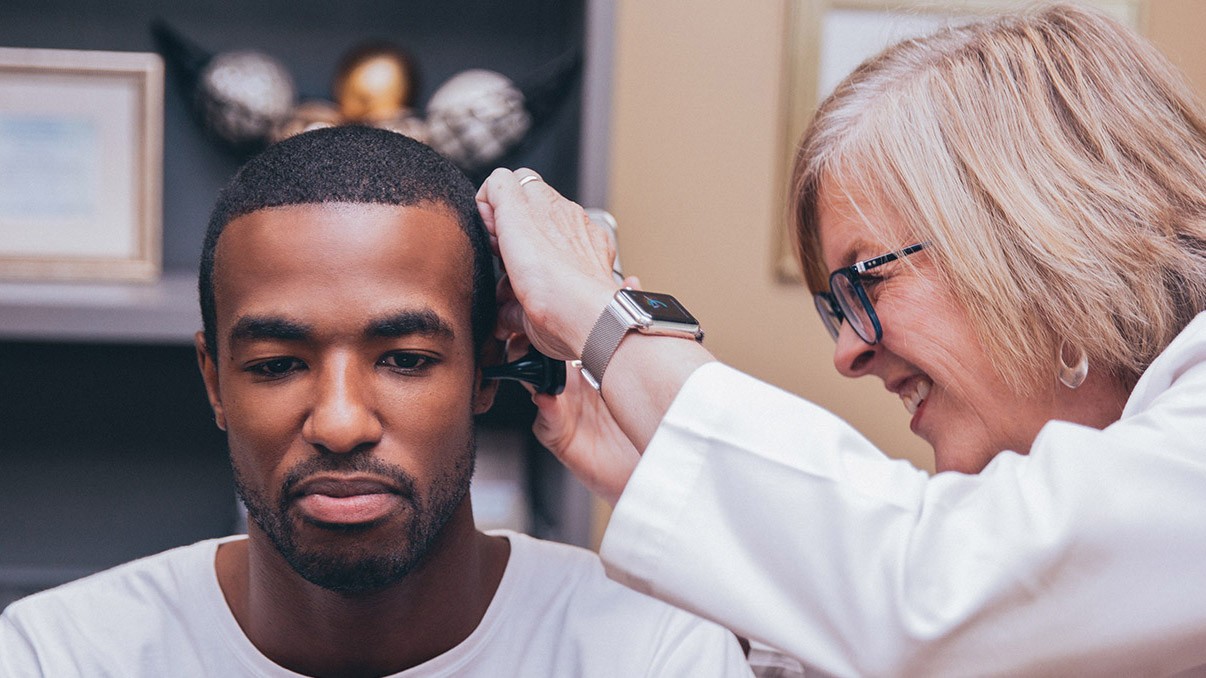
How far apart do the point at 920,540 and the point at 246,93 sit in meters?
1.18

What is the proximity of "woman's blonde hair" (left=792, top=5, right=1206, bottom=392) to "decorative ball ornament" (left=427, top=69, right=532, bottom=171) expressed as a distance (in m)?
0.61

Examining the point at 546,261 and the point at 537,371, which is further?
the point at 537,371

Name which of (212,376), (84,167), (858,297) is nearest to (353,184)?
(212,376)

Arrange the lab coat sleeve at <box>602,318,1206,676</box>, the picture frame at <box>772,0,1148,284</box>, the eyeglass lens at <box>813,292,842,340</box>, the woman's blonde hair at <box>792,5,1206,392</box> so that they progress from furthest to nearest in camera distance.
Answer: the picture frame at <box>772,0,1148,284</box>, the eyeglass lens at <box>813,292,842,340</box>, the woman's blonde hair at <box>792,5,1206,392</box>, the lab coat sleeve at <box>602,318,1206,676</box>

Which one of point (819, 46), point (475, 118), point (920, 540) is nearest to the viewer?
point (920, 540)

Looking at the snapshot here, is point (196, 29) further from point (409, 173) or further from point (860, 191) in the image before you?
point (860, 191)

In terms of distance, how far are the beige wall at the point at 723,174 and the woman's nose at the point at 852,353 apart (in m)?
0.83

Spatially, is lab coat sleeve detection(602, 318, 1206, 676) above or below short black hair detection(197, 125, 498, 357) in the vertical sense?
below

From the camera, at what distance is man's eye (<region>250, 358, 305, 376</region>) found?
969mm

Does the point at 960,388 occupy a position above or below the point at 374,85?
below

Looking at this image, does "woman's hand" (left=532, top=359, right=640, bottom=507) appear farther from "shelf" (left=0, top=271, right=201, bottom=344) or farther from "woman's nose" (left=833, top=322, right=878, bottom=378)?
"shelf" (left=0, top=271, right=201, bottom=344)

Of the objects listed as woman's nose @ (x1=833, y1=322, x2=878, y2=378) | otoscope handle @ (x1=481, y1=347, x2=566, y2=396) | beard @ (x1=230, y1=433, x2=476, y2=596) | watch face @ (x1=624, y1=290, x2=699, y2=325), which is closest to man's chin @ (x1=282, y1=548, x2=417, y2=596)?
beard @ (x1=230, y1=433, x2=476, y2=596)

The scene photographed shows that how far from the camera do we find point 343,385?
3.07ft

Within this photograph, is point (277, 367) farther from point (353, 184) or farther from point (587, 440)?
point (587, 440)
